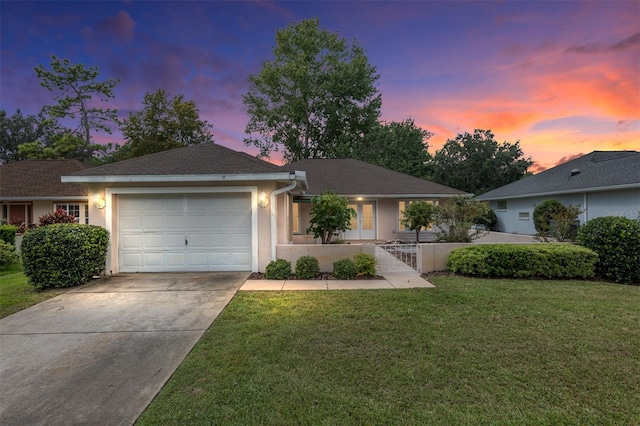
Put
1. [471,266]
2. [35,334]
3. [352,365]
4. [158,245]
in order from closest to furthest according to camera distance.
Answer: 1. [352,365]
2. [35,334]
3. [471,266]
4. [158,245]

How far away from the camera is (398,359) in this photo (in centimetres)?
354

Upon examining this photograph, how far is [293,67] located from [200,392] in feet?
89.6

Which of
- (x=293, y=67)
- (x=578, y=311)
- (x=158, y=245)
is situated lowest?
(x=578, y=311)

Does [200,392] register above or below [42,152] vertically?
below

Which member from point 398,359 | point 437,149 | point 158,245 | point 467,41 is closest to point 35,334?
point 158,245

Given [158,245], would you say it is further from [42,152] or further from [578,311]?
[42,152]

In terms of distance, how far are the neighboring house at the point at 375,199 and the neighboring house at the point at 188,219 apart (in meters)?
5.40

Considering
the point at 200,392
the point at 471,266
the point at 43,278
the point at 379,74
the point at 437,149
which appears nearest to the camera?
the point at 200,392

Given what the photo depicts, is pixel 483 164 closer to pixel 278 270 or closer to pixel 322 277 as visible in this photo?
pixel 322 277

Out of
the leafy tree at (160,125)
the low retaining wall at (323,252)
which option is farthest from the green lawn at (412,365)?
the leafy tree at (160,125)

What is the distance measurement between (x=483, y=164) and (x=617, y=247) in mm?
26299

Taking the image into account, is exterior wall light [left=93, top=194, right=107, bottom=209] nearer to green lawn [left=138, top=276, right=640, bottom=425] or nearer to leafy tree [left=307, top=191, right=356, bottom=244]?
green lawn [left=138, top=276, right=640, bottom=425]

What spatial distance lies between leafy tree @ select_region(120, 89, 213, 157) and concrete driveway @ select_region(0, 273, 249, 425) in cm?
2235

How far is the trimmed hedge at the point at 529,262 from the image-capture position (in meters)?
7.70
